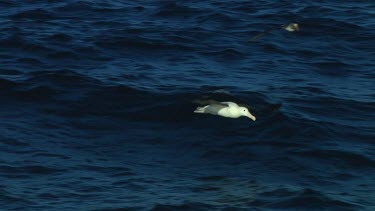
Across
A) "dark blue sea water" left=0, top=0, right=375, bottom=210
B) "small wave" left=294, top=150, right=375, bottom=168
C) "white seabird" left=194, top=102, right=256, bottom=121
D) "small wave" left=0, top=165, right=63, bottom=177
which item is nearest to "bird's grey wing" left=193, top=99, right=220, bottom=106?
"white seabird" left=194, top=102, right=256, bottom=121

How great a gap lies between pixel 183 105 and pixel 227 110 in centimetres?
174

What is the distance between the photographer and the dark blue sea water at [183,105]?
61.4ft

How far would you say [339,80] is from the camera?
86.4ft

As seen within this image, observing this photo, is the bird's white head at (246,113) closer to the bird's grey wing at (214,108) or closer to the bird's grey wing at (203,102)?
the bird's grey wing at (214,108)

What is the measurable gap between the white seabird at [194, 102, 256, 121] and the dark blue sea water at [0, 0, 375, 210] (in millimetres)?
237

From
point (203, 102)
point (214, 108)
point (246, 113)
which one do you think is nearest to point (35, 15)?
point (203, 102)

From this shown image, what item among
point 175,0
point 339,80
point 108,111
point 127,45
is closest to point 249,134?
point 108,111

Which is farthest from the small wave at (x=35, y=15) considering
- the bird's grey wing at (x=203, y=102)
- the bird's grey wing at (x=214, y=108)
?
the bird's grey wing at (x=214, y=108)

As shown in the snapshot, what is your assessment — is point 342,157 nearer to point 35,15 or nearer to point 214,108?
point 214,108

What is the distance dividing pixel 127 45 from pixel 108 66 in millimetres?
2178

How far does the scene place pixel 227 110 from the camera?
73.5 ft

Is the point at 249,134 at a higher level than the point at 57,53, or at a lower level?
lower

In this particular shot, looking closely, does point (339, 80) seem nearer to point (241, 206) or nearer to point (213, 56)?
point (213, 56)

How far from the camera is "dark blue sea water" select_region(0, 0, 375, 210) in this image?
61.4ft
